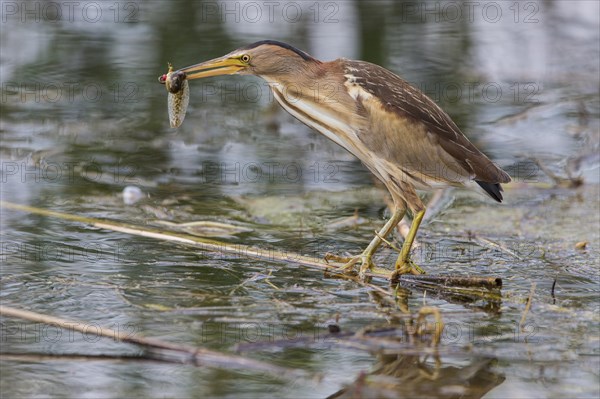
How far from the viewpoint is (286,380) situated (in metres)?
3.18

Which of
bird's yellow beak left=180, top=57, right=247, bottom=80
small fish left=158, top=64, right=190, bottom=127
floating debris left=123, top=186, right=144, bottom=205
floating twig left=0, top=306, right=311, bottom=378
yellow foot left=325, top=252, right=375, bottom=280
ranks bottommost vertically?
floating twig left=0, top=306, right=311, bottom=378

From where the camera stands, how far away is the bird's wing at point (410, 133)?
14.3ft

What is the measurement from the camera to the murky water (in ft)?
10.9

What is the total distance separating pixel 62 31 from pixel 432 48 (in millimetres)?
2985

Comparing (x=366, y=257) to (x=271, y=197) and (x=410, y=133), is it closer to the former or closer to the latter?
(x=410, y=133)

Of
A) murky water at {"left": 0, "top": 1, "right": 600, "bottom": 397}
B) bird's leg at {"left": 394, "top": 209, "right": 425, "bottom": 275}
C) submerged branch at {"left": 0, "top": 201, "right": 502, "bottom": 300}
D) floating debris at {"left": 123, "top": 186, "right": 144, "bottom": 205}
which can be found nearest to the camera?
murky water at {"left": 0, "top": 1, "right": 600, "bottom": 397}

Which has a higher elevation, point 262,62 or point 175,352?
point 262,62

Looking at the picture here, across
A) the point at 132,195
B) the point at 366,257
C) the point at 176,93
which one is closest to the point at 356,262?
the point at 366,257

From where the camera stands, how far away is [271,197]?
5547 millimetres

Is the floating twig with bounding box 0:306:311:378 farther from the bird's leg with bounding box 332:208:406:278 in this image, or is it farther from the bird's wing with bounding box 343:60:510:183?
the bird's wing with bounding box 343:60:510:183

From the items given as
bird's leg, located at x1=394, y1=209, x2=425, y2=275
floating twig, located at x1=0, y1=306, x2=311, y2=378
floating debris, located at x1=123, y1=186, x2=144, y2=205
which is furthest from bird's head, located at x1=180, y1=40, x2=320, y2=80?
floating twig, located at x1=0, y1=306, x2=311, y2=378

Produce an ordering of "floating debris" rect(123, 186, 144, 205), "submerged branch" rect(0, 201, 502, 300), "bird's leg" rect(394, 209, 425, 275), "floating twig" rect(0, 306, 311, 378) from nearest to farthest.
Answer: "floating twig" rect(0, 306, 311, 378)
"submerged branch" rect(0, 201, 502, 300)
"bird's leg" rect(394, 209, 425, 275)
"floating debris" rect(123, 186, 144, 205)

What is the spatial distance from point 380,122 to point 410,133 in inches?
5.2

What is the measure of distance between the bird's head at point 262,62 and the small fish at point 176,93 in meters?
0.04
